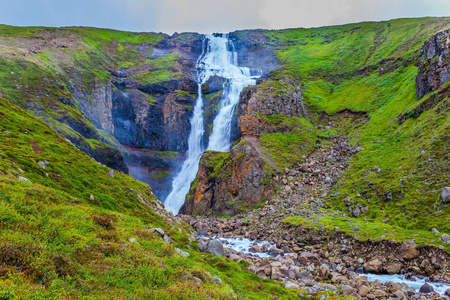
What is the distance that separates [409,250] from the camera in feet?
62.7

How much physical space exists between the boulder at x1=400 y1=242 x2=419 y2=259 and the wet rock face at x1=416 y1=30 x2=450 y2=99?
3744 centimetres

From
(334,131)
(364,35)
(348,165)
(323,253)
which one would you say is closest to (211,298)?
(323,253)

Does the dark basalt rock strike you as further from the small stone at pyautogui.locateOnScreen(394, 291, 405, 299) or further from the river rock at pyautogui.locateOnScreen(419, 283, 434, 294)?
the small stone at pyautogui.locateOnScreen(394, 291, 405, 299)

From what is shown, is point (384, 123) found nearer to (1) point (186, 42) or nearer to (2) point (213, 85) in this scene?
(2) point (213, 85)

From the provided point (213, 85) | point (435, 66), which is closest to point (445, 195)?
point (435, 66)

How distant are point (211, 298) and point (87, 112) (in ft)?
297

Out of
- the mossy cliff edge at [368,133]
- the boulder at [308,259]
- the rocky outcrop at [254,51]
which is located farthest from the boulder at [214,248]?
the rocky outcrop at [254,51]

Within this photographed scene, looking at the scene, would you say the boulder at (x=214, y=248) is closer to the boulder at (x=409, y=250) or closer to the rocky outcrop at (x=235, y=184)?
the boulder at (x=409, y=250)

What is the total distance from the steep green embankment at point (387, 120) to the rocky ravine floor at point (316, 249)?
3.75m

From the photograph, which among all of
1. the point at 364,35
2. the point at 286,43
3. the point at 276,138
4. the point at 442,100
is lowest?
the point at 276,138

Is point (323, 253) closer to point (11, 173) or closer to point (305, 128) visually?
point (11, 173)

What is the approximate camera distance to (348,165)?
42.7 meters

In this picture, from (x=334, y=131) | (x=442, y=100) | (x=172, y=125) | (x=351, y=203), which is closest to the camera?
(x=351, y=203)

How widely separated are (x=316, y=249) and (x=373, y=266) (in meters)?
5.67
